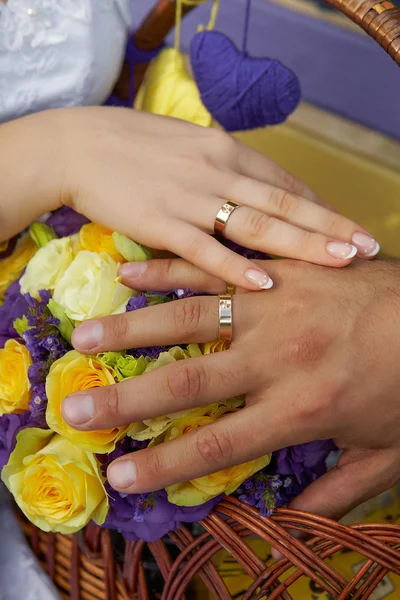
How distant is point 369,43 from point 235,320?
1.20 m

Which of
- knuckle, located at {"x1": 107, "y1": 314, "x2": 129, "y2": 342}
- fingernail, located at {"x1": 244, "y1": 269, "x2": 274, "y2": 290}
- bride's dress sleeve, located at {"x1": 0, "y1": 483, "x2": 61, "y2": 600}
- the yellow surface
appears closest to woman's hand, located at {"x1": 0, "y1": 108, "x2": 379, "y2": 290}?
fingernail, located at {"x1": 244, "y1": 269, "x2": 274, "y2": 290}

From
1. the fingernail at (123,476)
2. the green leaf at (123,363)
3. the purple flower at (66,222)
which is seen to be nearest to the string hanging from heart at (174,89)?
the purple flower at (66,222)

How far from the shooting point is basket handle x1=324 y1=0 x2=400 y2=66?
0.65 metres

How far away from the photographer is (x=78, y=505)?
599 millimetres

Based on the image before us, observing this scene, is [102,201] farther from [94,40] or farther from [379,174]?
[379,174]

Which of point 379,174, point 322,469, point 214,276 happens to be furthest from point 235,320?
point 379,174

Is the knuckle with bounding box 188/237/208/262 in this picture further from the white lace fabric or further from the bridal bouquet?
the white lace fabric

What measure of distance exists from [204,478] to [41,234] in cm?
36

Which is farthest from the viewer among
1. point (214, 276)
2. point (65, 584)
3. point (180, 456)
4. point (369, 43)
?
point (369, 43)

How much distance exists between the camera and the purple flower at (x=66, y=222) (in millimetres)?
A: 781

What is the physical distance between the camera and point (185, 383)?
1.90ft

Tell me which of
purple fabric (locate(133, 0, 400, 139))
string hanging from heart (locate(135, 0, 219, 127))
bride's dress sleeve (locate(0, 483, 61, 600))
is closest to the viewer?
bride's dress sleeve (locate(0, 483, 61, 600))

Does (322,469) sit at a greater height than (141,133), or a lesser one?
lesser

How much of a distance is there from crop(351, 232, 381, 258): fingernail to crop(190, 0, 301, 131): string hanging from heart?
301mm
